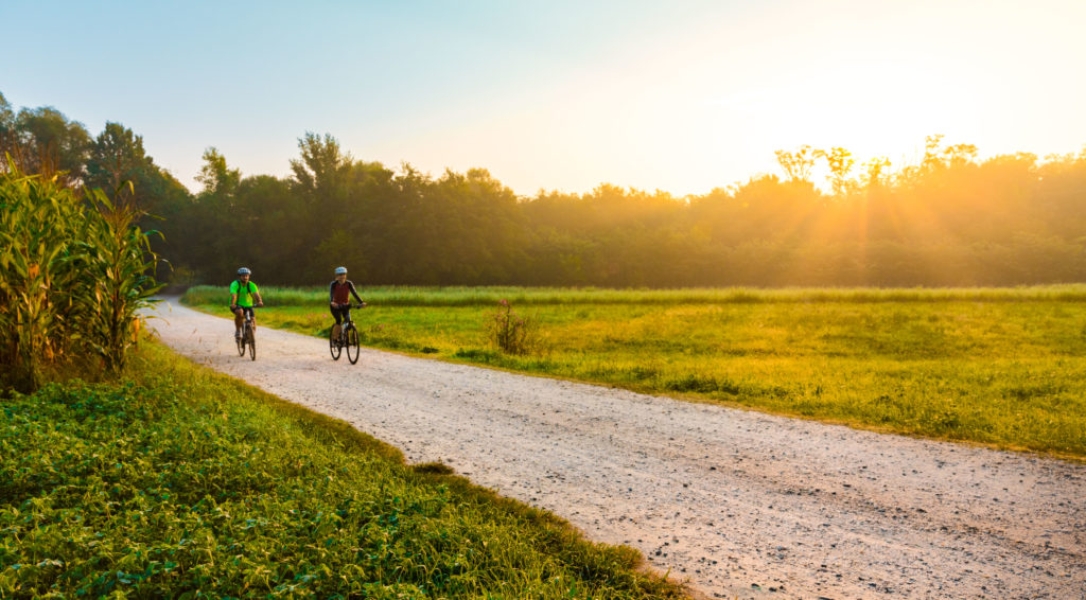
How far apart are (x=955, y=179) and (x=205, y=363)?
79518 millimetres

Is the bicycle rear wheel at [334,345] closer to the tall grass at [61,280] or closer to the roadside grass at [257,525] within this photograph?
the tall grass at [61,280]

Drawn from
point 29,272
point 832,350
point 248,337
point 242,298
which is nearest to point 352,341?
point 248,337

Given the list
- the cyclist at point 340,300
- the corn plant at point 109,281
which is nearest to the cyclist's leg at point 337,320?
the cyclist at point 340,300

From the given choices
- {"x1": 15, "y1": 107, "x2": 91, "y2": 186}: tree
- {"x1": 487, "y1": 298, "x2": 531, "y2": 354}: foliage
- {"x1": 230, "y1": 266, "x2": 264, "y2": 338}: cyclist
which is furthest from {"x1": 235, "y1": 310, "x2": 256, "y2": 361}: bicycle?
{"x1": 15, "y1": 107, "x2": 91, "y2": 186}: tree

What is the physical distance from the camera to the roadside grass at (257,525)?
12.8 ft

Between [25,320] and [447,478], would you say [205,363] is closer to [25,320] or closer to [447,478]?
[25,320]

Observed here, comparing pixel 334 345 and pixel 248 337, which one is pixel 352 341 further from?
pixel 248 337

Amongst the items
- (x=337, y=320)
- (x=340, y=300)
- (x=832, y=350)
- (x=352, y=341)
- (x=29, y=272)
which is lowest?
(x=832, y=350)

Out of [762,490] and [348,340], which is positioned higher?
[348,340]

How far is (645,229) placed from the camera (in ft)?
245

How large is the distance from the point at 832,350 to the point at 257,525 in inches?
719

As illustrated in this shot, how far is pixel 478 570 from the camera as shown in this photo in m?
4.16

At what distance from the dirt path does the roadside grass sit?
1.95ft

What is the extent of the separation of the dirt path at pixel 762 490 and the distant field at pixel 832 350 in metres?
1.49
